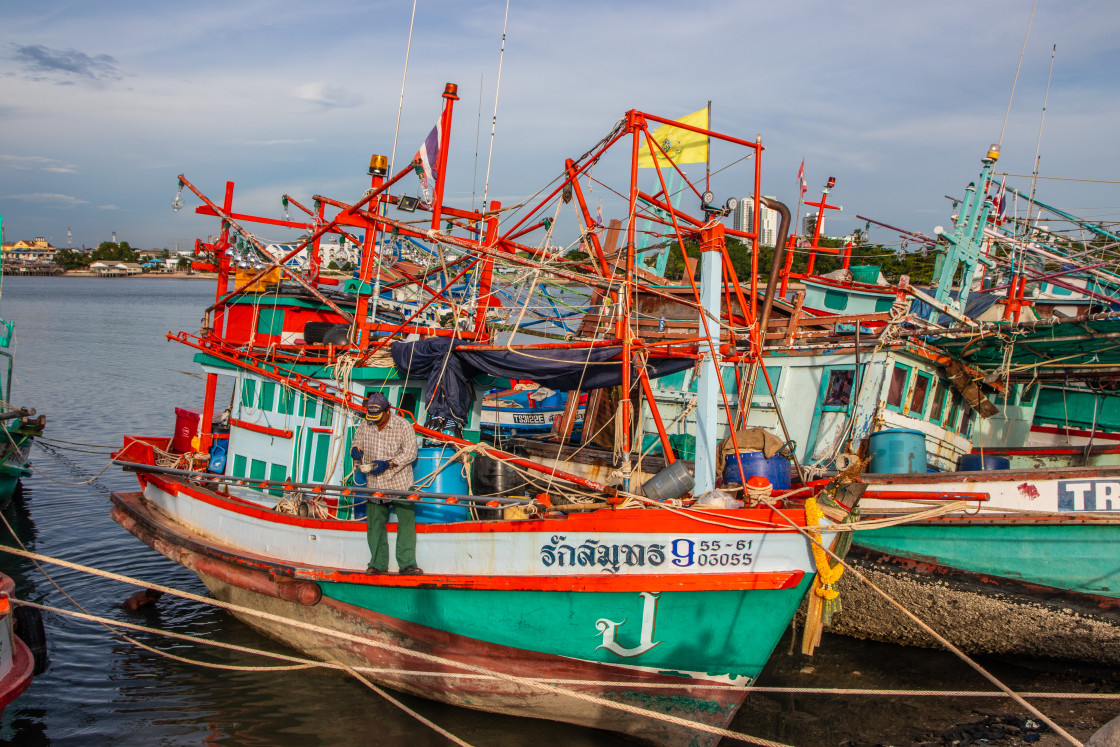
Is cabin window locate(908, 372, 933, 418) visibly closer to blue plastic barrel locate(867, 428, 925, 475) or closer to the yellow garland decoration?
blue plastic barrel locate(867, 428, 925, 475)

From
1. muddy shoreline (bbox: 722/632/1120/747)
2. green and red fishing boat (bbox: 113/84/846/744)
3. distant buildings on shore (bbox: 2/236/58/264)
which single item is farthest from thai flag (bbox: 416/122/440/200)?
distant buildings on shore (bbox: 2/236/58/264)

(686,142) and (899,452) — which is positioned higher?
(686,142)

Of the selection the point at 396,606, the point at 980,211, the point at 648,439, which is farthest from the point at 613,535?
the point at 980,211

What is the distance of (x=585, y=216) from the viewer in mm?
9680

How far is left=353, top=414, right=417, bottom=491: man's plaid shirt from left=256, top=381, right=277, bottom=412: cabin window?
2.96m

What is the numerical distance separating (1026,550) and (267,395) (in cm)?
997

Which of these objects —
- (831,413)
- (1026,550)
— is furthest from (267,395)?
(1026,550)

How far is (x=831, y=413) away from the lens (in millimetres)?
12680

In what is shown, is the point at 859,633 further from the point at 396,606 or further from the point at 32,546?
the point at 32,546

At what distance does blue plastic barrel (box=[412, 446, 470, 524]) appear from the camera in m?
8.38

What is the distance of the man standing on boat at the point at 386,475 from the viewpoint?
8062mm

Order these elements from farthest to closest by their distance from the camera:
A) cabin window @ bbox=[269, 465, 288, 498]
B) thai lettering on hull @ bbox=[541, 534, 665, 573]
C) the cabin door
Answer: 1. the cabin door
2. cabin window @ bbox=[269, 465, 288, 498]
3. thai lettering on hull @ bbox=[541, 534, 665, 573]

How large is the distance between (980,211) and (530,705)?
38.0 feet

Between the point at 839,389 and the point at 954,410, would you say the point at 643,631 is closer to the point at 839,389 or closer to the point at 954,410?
the point at 839,389
